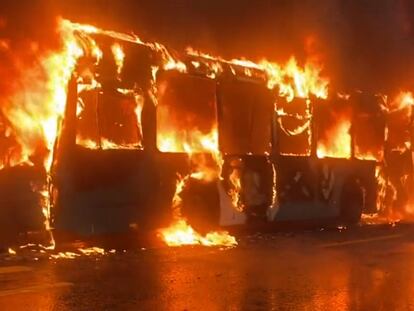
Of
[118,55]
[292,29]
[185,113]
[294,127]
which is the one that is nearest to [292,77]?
[294,127]

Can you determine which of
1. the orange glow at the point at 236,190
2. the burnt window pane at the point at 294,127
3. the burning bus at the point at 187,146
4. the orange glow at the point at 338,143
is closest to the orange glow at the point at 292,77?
the burning bus at the point at 187,146

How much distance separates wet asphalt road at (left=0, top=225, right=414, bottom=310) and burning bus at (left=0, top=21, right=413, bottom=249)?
68 cm

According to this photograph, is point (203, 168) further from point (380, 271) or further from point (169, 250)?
point (380, 271)

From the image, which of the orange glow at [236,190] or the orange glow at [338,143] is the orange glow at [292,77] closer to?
the orange glow at [338,143]

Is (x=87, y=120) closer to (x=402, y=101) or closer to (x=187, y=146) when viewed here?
(x=187, y=146)

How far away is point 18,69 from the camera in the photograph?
9.66 metres

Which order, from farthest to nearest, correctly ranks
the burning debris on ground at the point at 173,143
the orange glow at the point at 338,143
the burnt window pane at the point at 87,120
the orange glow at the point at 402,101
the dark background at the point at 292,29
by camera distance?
the dark background at the point at 292,29
the orange glow at the point at 402,101
the orange glow at the point at 338,143
the burnt window pane at the point at 87,120
the burning debris on ground at the point at 173,143

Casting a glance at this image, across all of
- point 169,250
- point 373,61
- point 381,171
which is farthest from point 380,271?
point 373,61

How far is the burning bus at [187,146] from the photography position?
9836mm

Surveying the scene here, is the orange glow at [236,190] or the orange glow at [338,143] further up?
the orange glow at [338,143]

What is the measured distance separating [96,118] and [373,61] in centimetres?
2025

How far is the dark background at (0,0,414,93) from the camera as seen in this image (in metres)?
20.1

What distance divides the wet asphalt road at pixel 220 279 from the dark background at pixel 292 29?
5016mm

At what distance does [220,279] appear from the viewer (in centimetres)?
843
